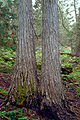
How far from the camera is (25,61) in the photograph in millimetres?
2967

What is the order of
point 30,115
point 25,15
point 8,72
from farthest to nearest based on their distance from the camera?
point 8,72 → point 25,15 → point 30,115

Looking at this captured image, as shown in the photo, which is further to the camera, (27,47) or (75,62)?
(75,62)

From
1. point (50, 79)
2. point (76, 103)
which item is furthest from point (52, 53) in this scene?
point (76, 103)

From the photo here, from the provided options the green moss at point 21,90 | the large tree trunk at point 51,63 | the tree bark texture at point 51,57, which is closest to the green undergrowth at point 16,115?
the green moss at point 21,90

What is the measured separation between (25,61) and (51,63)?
2.33 feet

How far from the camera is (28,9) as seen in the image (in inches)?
124

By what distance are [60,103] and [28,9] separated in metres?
2.78

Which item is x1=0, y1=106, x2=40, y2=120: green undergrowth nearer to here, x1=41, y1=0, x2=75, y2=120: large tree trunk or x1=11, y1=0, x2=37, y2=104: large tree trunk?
x1=11, y1=0, x2=37, y2=104: large tree trunk

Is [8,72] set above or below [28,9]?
below

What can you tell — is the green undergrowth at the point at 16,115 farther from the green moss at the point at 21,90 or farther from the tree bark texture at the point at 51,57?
the tree bark texture at the point at 51,57

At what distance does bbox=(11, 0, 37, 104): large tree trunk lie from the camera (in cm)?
289

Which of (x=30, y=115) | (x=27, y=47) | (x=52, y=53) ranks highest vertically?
(x=27, y=47)

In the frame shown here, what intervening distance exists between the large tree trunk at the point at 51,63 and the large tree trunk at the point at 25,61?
329mm

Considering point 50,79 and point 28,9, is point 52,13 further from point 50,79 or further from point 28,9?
point 50,79
